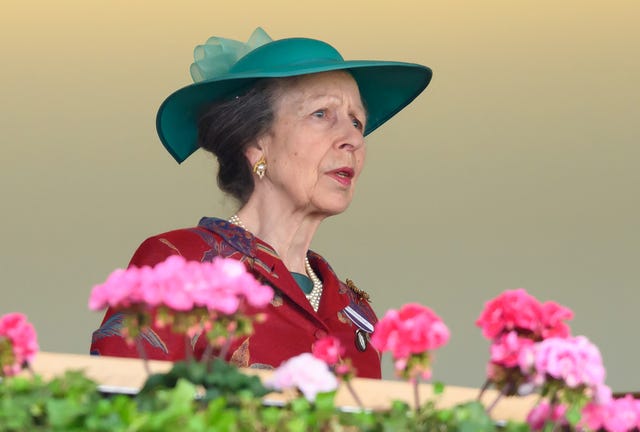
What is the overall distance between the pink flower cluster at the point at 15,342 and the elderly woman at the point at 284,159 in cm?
140

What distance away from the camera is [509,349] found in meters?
1.18

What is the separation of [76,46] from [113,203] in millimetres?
560

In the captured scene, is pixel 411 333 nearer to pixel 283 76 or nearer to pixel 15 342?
pixel 15 342

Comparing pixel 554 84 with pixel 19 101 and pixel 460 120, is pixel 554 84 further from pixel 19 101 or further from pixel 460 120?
pixel 19 101

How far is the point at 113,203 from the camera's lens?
425 cm

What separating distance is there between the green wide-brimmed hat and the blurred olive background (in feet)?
3.45

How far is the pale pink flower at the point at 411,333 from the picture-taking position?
1.12 metres

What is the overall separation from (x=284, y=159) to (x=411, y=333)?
1715 millimetres

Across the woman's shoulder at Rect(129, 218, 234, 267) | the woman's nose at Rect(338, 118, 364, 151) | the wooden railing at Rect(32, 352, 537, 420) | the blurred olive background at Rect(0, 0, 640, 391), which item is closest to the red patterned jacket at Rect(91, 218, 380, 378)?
the woman's shoulder at Rect(129, 218, 234, 267)

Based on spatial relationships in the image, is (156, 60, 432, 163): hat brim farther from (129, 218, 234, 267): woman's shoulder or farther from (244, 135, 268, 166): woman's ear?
(129, 218, 234, 267): woman's shoulder

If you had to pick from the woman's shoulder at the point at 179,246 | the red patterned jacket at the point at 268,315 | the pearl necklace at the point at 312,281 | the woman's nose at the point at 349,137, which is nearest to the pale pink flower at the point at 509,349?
the red patterned jacket at the point at 268,315

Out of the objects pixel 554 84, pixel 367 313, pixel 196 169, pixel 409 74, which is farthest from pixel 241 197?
pixel 554 84

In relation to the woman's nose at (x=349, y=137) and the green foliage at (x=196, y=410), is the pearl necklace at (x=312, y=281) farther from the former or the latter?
the green foliage at (x=196, y=410)

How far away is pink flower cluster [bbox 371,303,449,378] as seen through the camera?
3.67ft
